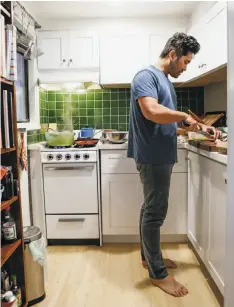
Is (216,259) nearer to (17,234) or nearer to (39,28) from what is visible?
(17,234)

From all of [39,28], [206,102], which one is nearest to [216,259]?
[206,102]

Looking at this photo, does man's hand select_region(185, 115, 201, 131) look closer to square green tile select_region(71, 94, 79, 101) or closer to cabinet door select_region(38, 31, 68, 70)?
cabinet door select_region(38, 31, 68, 70)

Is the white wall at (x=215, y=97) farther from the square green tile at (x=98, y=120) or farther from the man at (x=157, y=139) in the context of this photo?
the square green tile at (x=98, y=120)

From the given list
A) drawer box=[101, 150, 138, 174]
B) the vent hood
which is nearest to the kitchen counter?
drawer box=[101, 150, 138, 174]

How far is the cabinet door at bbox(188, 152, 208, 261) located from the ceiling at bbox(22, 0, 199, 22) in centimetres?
134

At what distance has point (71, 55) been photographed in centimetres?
289

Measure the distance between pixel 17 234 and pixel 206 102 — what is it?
90.0 inches

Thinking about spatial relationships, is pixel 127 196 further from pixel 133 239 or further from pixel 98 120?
pixel 98 120

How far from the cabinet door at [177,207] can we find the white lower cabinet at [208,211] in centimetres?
12

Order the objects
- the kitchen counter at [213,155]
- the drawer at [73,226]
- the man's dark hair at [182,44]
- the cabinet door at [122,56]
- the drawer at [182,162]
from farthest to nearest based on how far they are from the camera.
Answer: the cabinet door at [122,56] → the drawer at [73,226] → the drawer at [182,162] → the man's dark hair at [182,44] → the kitchen counter at [213,155]

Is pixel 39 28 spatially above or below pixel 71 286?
above

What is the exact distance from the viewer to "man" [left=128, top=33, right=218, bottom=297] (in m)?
1.82

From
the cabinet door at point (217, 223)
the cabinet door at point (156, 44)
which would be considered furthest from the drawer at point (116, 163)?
the cabinet door at point (156, 44)

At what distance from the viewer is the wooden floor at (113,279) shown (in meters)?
1.80
